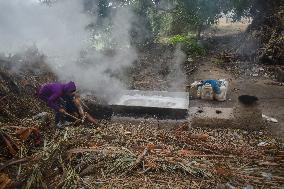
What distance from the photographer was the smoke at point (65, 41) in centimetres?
990

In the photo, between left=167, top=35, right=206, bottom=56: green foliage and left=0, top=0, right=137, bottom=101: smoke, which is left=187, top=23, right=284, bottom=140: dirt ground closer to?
left=167, top=35, right=206, bottom=56: green foliage

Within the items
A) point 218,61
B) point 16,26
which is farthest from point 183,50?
point 16,26

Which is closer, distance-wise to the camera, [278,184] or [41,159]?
[278,184]

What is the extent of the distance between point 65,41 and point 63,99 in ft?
14.8

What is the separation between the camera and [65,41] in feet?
40.1

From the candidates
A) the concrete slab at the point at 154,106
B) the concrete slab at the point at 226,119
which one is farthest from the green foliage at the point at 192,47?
the concrete slab at the point at 226,119

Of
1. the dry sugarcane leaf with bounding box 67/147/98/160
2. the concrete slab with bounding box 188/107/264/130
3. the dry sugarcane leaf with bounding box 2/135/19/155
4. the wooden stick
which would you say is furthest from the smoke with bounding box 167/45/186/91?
the wooden stick

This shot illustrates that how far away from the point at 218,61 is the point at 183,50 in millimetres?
1668

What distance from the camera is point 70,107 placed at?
8.22 meters

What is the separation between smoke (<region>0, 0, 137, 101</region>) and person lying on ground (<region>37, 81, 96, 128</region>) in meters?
1.73

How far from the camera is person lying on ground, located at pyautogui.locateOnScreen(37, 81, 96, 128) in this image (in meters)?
7.77

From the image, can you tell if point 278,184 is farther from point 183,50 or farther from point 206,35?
point 206,35

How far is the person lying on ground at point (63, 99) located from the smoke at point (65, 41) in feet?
5.69

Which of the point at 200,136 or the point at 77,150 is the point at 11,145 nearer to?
the point at 77,150
